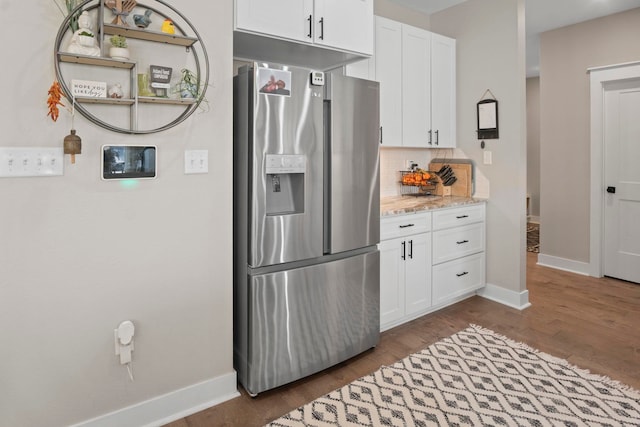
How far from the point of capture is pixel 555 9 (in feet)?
13.2

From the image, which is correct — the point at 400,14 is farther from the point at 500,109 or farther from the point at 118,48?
the point at 118,48

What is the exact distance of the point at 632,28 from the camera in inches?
158

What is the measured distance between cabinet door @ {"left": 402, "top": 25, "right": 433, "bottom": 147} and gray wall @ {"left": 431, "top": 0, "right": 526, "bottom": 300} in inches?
17.6

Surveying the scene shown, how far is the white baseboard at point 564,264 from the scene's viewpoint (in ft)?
14.8

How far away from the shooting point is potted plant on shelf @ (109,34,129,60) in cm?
167

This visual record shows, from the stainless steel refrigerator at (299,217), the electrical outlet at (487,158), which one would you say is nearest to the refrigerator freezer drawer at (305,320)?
the stainless steel refrigerator at (299,217)

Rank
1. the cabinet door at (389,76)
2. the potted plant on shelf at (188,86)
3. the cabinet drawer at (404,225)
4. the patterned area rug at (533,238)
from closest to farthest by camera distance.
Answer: the potted plant on shelf at (188,86)
the cabinet drawer at (404,225)
the cabinet door at (389,76)
the patterned area rug at (533,238)

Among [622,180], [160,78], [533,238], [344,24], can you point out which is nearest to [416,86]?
[344,24]

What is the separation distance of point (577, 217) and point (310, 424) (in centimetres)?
411

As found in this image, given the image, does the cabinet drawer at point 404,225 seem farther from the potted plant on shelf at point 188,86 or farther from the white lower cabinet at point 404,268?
the potted plant on shelf at point 188,86

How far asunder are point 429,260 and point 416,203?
1.56 ft

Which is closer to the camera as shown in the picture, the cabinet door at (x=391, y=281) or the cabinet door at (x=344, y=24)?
the cabinet door at (x=344, y=24)

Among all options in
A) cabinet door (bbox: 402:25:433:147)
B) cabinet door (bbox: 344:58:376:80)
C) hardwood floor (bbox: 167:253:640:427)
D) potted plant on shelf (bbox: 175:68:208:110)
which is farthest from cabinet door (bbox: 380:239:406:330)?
potted plant on shelf (bbox: 175:68:208:110)

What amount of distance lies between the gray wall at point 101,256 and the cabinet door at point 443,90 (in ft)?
7.31
